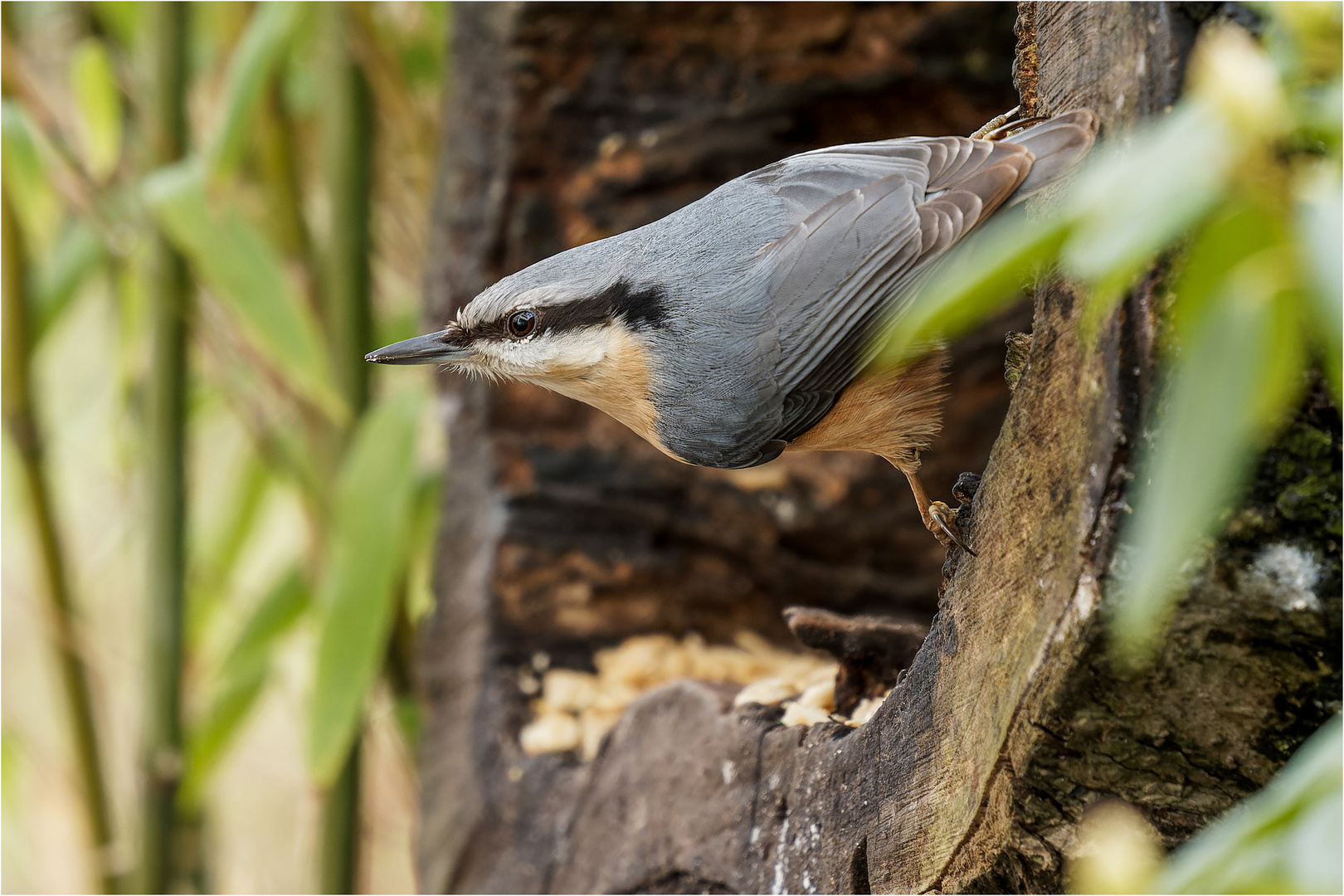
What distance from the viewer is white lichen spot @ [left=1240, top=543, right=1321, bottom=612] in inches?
27.0

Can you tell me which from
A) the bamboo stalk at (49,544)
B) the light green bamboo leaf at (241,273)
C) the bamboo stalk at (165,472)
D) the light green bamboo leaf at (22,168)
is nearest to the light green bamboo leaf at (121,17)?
the bamboo stalk at (165,472)

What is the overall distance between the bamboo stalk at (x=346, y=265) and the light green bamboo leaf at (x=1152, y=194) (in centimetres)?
182

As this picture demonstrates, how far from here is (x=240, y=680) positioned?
2105 mm

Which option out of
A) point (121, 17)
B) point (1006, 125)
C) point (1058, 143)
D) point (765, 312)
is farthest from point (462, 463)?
point (1058, 143)

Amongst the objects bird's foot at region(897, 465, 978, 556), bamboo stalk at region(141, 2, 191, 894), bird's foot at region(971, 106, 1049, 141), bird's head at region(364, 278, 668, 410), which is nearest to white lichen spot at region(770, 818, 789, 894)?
bird's foot at region(897, 465, 978, 556)

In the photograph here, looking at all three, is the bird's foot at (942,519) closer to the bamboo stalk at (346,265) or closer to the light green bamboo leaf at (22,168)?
the bamboo stalk at (346,265)

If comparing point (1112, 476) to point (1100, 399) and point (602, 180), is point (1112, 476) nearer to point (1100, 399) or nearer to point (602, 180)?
point (1100, 399)

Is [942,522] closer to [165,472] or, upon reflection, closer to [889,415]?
[889,415]

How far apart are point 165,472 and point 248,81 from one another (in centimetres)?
69

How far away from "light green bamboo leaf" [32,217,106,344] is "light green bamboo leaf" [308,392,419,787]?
594mm

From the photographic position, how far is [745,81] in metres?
1.92

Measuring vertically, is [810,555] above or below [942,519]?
below

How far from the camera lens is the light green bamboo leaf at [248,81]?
1.67 metres

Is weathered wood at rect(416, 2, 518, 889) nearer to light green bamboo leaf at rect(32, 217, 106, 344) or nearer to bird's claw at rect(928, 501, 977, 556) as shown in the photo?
light green bamboo leaf at rect(32, 217, 106, 344)
